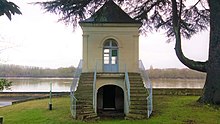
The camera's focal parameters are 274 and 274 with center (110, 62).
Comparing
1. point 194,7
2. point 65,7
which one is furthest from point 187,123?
point 194,7

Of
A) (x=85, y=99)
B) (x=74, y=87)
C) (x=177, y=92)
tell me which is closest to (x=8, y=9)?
(x=85, y=99)

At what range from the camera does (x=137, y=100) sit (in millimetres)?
12812

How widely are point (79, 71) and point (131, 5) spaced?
205 inches

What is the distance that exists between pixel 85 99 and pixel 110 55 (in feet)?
14.6

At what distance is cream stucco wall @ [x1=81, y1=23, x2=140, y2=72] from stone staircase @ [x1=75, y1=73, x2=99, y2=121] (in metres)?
1.59

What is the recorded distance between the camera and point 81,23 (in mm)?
16141

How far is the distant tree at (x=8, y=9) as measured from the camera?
4.52m

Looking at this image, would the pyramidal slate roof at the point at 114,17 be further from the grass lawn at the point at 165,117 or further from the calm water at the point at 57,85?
the calm water at the point at 57,85

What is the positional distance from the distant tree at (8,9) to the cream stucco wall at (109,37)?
1171 centimetres

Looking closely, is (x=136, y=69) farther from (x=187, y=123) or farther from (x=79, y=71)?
(x=187, y=123)

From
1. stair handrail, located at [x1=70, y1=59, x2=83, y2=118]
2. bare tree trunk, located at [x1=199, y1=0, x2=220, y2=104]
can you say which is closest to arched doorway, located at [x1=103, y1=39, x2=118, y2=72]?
stair handrail, located at [x1=70, y1=59, x2=83, y2=118]

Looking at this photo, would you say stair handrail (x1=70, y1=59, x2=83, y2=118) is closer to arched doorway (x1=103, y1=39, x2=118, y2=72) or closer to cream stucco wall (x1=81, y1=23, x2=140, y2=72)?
cream stucco wall (x1=81, y1=23, x2=140, y2=72)

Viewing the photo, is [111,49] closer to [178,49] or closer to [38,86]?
[178,49]

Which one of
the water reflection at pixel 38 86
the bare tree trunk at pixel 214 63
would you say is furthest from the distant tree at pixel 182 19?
the water reflection at pixel 38 86
